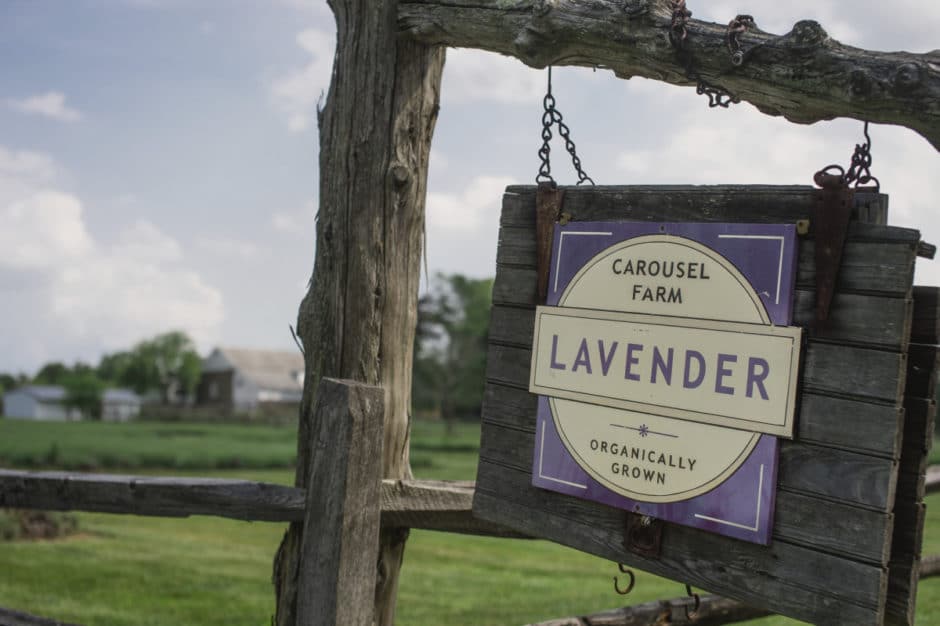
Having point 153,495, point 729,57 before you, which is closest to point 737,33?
point 729,57

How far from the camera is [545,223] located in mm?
2896

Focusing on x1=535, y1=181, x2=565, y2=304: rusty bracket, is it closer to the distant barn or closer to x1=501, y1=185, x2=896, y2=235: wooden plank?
x1=501, y1=185, x2=896, y2=235: wooden plank

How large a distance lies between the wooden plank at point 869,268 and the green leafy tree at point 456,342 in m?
54.9

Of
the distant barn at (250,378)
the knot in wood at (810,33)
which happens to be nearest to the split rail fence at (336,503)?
the knot in wood at (810,33)

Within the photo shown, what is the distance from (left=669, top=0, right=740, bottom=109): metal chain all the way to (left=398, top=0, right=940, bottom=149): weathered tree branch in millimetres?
16

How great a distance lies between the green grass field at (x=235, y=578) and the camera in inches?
304

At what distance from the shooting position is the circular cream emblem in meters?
2.43

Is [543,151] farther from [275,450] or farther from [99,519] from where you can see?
[275,450]

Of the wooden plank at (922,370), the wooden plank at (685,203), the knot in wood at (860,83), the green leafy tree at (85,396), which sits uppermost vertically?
the knot in wood at (860,83)

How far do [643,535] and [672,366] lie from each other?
1.64 feet

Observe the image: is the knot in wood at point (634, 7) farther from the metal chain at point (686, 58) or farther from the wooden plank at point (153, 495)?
the wooden plank at point (153, 495)

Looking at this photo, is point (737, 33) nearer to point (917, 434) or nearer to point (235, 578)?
point (917, 434)

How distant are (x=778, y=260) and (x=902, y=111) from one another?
1.76ft

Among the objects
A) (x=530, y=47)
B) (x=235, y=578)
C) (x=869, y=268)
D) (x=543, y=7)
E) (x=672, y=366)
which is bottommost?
(x=235, y=578)
